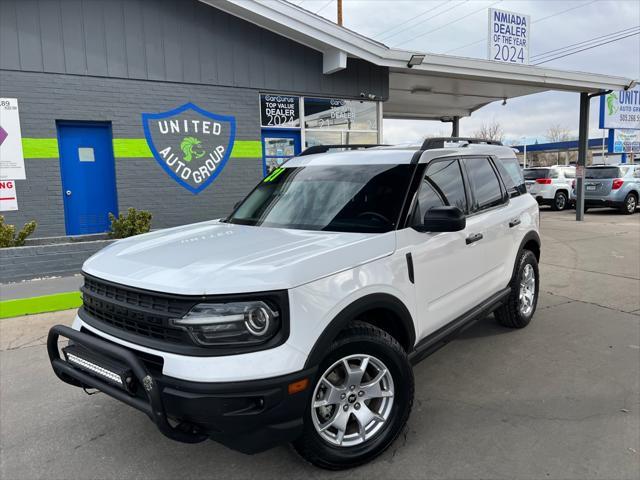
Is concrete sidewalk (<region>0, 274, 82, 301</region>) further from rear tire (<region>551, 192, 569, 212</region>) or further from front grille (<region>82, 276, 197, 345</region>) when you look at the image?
rear tire (<region>551, 192, 569, 212</region>)

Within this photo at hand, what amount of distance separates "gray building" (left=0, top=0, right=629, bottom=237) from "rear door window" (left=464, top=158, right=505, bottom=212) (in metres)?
6.19

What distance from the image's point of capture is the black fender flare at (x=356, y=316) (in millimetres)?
2461

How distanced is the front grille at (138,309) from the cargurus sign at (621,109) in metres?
18.3

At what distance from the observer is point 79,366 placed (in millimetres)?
2768

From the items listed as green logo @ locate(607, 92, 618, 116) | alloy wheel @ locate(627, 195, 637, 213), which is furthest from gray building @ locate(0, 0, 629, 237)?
alloy wheel @ locate(627, 195, 637, 213)

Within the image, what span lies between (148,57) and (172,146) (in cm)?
161

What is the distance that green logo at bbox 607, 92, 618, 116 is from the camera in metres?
16.9

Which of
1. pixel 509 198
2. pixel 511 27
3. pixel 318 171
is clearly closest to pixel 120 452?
pixel 318 171

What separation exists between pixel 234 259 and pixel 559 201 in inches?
794

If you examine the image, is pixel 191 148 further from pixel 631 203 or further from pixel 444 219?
pixel 631 203

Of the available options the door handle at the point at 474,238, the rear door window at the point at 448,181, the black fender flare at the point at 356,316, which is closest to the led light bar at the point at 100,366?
the black fender flare at the point at 356,316

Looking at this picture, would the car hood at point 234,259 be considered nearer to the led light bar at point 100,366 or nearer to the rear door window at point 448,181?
the led light bar at point 100,366

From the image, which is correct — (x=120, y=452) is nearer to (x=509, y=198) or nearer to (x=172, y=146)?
(x=509, y=198)

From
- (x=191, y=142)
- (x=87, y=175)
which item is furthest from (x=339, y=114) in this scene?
(x=87, y=175)
